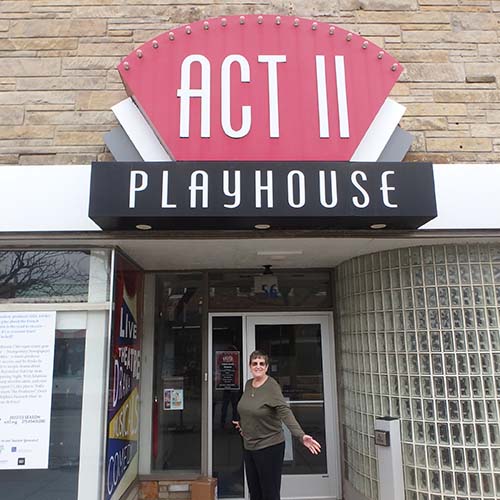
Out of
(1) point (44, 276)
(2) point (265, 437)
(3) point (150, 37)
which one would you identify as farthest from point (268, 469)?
(3) point (150, 37)

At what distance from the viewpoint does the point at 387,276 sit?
15.6 ft

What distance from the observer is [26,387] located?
406cm

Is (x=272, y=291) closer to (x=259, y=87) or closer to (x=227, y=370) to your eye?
(x=227, y=370)

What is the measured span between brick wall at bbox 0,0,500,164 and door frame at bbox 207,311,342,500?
2.33 m

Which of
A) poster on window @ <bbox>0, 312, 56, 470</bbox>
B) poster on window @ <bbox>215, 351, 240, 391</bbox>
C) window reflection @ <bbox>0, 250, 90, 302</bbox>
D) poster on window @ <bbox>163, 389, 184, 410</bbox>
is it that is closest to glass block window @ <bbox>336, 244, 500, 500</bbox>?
poster on window @ <bbox>215, 351, 240, 391</bbox>

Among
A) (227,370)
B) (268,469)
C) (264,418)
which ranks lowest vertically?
(268,469)

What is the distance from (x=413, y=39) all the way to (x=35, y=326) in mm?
4630

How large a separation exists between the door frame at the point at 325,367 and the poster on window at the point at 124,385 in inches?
33.8

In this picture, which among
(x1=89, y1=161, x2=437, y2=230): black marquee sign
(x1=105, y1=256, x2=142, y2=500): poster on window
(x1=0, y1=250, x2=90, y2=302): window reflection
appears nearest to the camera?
(x1=89, y1=161, x2=437, y2=230): black marquee sign

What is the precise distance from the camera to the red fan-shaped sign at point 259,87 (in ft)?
13.5

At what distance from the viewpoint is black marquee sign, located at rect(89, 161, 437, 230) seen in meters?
3.71

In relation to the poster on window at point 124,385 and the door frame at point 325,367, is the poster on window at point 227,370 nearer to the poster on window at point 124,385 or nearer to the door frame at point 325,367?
the door frame at point 325,367

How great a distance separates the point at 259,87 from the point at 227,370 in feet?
10.7

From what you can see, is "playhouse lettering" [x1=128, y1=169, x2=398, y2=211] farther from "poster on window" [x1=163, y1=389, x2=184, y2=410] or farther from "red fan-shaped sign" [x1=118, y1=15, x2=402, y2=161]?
"poster on window" [x1=163, y1=389, x2=184, y2=410]
